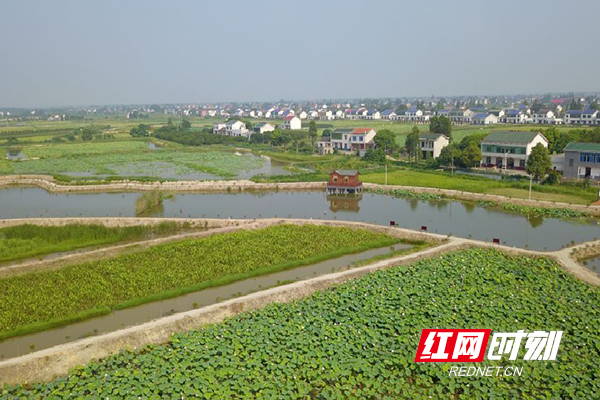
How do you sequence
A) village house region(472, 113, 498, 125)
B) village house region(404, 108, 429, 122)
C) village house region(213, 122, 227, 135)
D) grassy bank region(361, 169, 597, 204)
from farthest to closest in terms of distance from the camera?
village house region(404, 108, 429, 122) < village house region(472, 113, 498, 125) < village house region(213, 122, 227, 135) < grassy bank region(361, 169, 597, 204)

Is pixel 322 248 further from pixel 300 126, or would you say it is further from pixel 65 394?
pixel 300 126

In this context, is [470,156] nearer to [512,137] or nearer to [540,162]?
[512,137]

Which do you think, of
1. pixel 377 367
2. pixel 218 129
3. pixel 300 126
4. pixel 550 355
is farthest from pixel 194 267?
pixel 300 126

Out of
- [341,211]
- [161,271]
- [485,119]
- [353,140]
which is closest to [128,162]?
[353,140]

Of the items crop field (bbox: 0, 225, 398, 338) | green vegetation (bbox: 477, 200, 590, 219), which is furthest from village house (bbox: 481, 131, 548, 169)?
crop field (bbox: 0, 225, 398, 338)

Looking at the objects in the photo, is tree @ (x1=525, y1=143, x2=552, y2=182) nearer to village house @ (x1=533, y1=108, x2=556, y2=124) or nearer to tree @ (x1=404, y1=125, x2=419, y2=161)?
tree @ (x1=404, y1=125, x2=419, y2=161)

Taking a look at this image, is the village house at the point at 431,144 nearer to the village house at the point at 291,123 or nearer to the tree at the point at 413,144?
the tree at the point at 413,144
